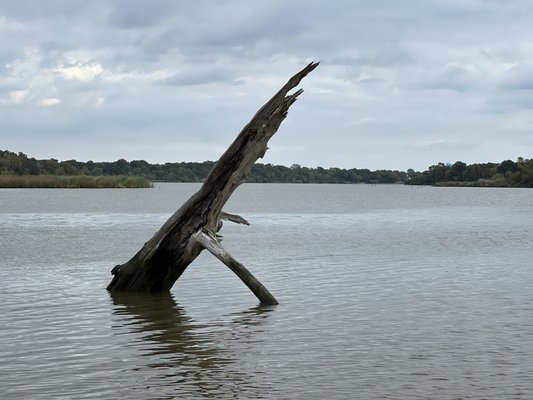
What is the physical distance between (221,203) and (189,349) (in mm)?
4876

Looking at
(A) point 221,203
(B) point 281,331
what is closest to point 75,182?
(A) point 221,203

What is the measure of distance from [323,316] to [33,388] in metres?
6.09

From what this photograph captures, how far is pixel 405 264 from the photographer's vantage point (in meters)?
23.7

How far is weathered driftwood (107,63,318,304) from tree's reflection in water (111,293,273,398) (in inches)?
39.2

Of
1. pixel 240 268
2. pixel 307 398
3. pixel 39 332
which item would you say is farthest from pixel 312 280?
pixel 307 398

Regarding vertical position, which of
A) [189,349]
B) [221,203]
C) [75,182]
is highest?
[75,182]

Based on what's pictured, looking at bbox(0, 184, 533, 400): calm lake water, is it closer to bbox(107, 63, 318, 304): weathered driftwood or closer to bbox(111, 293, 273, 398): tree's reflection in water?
bbox(111, 293, 273, 398): tree's reflection in water

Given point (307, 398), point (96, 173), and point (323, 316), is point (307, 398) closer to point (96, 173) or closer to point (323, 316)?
point (323, 316)

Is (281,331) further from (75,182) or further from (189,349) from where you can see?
(75,182)

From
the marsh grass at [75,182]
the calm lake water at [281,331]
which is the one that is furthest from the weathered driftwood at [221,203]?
the marsh grass at [75,182]

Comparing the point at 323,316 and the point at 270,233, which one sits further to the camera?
the point at 270,233

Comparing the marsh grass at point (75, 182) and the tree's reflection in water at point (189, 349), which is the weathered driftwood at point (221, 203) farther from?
the marsh grass at point (75, 182)

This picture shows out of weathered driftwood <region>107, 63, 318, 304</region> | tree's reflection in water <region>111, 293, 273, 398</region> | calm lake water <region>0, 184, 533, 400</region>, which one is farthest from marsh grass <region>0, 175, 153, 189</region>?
tree's reflection in water <region>111, 293, 273, 398</region>

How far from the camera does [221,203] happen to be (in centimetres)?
1620
